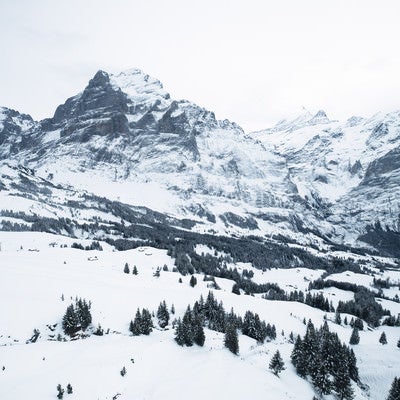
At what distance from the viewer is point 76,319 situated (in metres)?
97.8

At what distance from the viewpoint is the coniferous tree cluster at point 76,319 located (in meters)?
96.8

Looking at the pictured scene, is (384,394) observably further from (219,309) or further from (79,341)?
(79,341)

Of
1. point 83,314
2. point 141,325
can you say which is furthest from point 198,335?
point 83,314

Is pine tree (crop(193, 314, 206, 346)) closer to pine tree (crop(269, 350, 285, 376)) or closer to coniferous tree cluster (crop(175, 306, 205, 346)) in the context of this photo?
coniferous tree cluster (crop(175, 306, 205, 346))

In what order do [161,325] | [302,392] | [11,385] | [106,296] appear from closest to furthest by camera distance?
[11,385], [302,392], [161,325], [106,296]

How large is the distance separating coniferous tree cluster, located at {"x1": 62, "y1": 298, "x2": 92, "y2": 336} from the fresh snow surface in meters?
2.92

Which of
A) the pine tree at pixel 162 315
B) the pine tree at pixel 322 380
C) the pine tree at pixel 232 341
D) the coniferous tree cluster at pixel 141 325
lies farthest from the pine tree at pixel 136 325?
the pine tree at pixel 322 380

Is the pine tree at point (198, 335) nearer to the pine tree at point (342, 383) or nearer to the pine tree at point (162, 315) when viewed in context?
the pine tree at point (162, 315)

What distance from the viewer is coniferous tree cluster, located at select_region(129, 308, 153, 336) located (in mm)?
101225

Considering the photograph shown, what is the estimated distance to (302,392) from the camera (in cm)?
8769

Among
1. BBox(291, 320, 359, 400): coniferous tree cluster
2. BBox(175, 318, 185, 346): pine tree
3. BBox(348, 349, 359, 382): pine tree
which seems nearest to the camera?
BBox(291, 320, 359, 400): coniferous tree cluster

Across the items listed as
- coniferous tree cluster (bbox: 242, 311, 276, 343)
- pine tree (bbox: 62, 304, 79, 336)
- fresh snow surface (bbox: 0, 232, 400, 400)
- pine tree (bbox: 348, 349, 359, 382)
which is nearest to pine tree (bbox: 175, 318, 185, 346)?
fresh snow surface (bbox: 0, 232, 400, 400)

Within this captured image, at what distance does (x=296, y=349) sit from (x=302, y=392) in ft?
49.5

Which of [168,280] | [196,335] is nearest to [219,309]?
[196,335]
